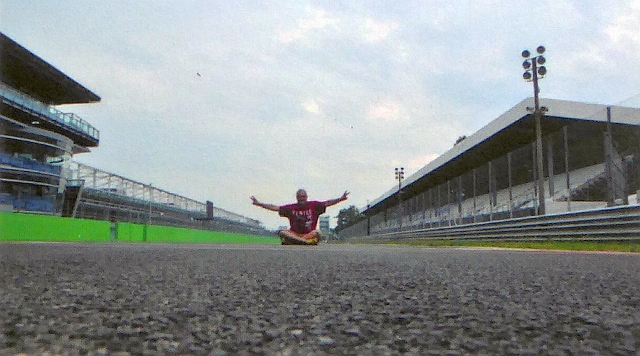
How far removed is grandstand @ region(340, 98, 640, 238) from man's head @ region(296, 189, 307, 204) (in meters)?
Result: 6.37

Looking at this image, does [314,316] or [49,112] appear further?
[49,112]

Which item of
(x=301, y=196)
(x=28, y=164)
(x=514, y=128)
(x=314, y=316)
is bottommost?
(x=314, y=316)

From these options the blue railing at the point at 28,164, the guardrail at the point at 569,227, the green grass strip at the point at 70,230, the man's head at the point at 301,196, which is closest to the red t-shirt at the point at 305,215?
the man's head at the point at 301,196

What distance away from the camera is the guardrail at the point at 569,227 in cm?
1155

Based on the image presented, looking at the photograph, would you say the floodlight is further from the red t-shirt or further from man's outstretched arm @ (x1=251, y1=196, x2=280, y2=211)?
man's outstretched arm @ (x1=251, y1=196, x2=280, y2=211)

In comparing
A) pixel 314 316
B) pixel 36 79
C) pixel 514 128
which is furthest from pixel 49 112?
pixel 314 316

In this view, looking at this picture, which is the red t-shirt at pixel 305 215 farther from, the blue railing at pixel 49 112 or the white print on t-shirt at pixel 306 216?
the blue railing at pixel 49 112

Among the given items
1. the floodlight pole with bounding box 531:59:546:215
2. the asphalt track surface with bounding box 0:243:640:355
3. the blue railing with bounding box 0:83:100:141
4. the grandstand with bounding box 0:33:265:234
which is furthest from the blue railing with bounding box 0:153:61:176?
the asphalt track surface with bounding box 0:243:640:355

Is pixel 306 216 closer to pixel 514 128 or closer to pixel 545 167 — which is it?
pixel 545 167

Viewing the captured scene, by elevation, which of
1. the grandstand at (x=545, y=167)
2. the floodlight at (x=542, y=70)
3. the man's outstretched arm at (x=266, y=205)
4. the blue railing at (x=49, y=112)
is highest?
the blue railing at (x=49, y=112)

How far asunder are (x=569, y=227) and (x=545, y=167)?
166 inches

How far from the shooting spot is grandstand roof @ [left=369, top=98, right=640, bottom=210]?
12703 millimetres

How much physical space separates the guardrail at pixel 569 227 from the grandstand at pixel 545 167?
324mm

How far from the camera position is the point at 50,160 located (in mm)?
33781
